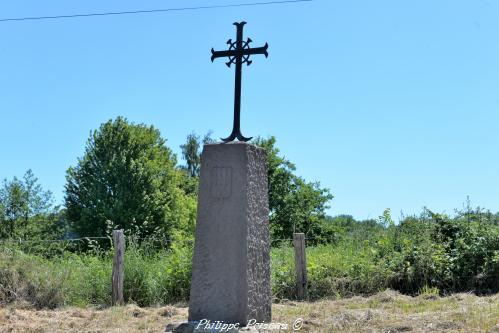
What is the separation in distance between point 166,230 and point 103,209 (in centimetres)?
421

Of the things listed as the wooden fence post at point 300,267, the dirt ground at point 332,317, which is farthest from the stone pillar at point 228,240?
the wooden fence post at point 300,267

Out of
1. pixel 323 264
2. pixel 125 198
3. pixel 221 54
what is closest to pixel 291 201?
pixel 125 198

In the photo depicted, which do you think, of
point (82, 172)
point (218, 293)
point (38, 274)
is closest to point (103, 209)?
point (82, 172)

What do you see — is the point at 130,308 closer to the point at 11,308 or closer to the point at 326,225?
the point at 11,308

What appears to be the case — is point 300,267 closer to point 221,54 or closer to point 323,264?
point 323,264

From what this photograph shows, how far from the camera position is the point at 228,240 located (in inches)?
226

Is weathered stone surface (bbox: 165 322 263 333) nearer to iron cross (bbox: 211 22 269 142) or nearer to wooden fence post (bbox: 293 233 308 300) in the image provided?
iron cross (bbox: 211 22 269 142)

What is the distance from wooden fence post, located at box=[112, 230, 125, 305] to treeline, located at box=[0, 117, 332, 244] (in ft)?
59.4

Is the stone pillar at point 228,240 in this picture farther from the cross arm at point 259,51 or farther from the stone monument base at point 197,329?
the cross arm at point 259,51

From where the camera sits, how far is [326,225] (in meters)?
36.3

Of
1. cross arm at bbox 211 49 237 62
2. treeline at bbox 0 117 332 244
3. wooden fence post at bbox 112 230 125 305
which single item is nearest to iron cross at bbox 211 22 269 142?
cross arm at bbox 211 49 237 62

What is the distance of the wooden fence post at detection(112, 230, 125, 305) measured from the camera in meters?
9.89

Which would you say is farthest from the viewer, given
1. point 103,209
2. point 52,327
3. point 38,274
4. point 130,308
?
point 103,209

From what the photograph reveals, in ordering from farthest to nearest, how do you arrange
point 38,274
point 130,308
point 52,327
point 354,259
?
point 354,259 → point 38,274 → point 130,308 → point 52,327
